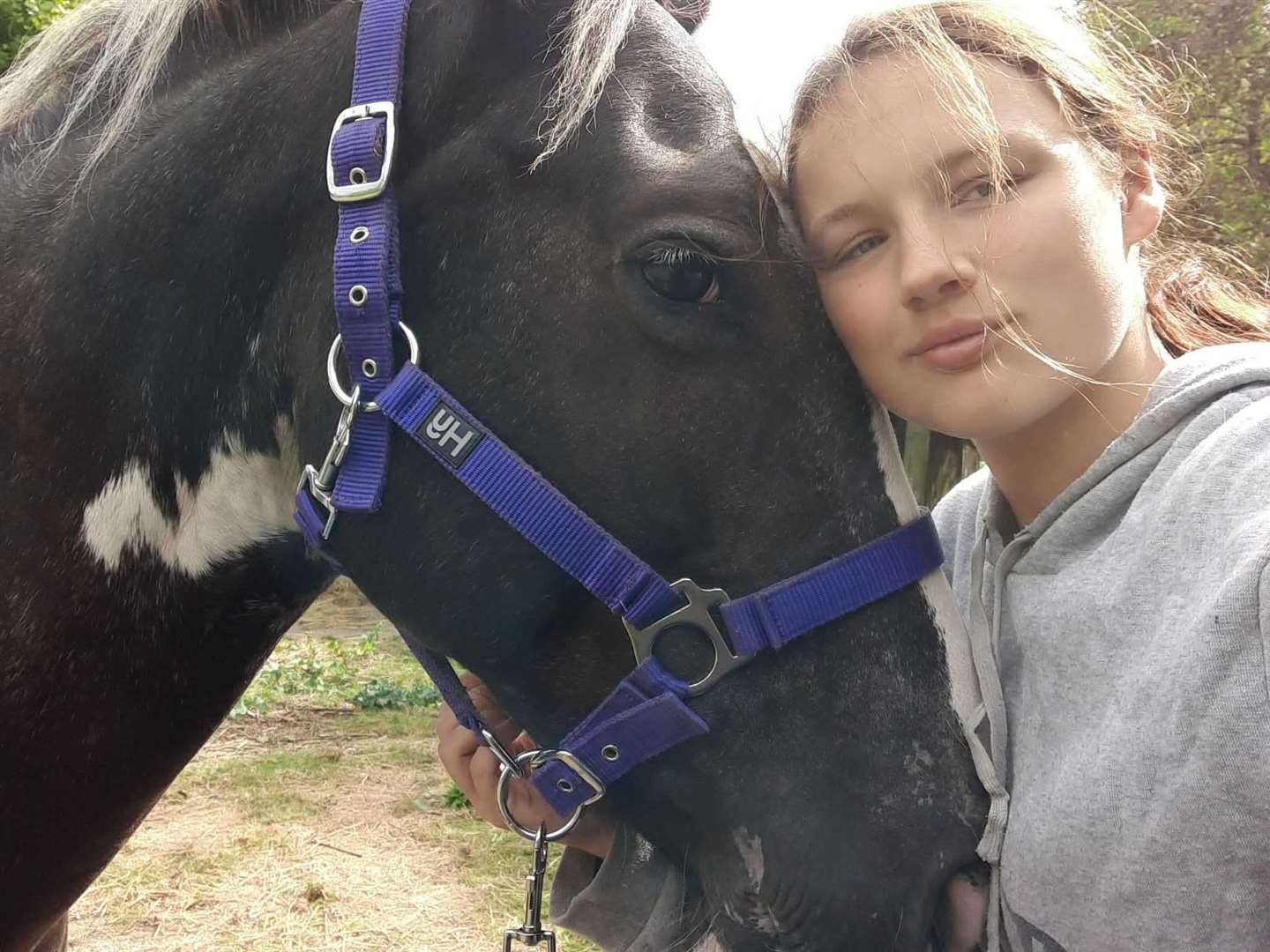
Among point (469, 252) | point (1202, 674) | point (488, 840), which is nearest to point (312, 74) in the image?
point (469, 252)

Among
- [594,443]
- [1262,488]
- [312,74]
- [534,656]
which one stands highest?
[312,74]

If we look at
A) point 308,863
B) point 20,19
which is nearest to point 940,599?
point 308,863

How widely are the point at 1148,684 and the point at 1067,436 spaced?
45cm

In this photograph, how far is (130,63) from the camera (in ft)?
5.13

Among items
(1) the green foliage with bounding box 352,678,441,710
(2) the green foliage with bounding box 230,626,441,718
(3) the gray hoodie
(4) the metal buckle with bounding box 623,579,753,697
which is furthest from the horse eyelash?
(1) the green foliage with bounding box 352,678,441,710

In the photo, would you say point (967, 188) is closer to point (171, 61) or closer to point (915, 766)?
point (915, 766)

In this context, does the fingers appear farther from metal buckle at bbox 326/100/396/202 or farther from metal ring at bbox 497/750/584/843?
metal buckle at bbox 326/100/396/202

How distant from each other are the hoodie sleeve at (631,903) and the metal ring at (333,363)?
2.44 feet

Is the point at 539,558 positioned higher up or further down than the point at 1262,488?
further down

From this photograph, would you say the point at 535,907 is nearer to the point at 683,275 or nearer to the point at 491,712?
the point at 491,712

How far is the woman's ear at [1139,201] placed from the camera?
1362 mm

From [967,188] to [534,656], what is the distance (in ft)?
2.83

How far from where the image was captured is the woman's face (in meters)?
1.20

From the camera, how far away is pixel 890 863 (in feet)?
4.05
